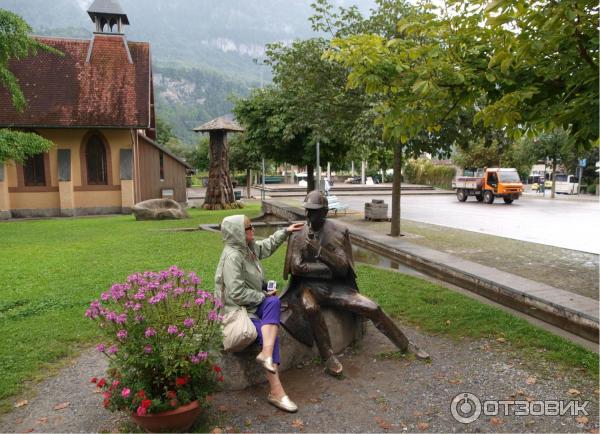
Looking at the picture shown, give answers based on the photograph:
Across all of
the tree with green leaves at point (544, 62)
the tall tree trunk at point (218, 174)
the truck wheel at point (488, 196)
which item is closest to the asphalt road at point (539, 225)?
the truck wheel at point (488, 196)

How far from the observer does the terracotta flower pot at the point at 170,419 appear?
3.53 metres

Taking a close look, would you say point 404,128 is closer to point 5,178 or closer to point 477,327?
point 477,327

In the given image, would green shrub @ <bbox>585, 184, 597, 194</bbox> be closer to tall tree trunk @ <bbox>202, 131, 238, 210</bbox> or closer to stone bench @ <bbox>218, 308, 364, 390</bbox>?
tall tree trunk @ <bbox>202, 131, 238, 210</bbox>

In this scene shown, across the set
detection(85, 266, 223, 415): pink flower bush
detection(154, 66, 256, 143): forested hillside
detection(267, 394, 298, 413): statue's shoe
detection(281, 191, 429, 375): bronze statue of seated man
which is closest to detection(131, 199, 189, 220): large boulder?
detection(281, 191, 429, 375): bronze statue of seated man

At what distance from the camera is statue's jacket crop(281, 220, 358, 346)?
4.99 metres

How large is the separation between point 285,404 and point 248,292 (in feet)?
3.45

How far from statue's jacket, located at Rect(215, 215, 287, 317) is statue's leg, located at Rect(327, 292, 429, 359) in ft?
3.12

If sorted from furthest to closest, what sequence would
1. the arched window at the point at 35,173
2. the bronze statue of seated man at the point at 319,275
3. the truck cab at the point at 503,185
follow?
the truck cab at the point at 503,185 → the arched window at the point at 35,173 → the bronze statue of seated man at the point at 319,275

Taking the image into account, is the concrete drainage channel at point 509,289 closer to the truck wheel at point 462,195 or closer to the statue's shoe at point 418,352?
Answer: the statue's shoe at point 418,352

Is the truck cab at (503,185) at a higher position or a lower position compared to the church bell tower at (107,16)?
lower

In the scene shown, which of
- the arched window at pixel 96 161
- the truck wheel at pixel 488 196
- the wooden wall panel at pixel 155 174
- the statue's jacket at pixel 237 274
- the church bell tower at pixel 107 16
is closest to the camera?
the statue's jacket at pixel 237 274

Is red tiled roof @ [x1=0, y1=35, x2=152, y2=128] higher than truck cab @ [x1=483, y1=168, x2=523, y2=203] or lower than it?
higher

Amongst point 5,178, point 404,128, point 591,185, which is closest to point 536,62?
point 404,128

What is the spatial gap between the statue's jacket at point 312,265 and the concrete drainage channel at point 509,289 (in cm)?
351
